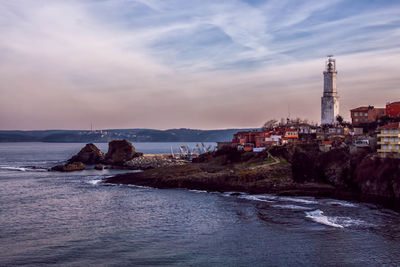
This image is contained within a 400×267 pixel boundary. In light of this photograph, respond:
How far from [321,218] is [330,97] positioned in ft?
169

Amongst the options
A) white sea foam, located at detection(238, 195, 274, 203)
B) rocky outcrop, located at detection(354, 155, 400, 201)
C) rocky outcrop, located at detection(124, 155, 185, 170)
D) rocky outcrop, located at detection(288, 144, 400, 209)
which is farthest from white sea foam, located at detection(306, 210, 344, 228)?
rocky outcrop, located at detection(124, 155, 185, 170)

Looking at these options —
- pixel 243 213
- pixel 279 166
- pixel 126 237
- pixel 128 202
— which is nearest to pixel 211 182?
pixel 279 166

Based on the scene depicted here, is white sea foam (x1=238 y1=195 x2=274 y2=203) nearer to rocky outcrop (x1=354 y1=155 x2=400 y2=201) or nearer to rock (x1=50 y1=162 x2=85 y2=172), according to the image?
rocky outcrop (x1=354 y1=155 x2=400 y2=201)

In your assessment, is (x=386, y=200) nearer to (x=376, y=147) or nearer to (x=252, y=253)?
(x=376, y=147)

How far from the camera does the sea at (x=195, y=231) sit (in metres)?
30.0

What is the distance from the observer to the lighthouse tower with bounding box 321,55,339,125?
284 ft

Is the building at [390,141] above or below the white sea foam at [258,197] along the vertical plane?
above

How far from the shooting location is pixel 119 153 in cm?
12512

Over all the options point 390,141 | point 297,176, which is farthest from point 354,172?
point 297,176

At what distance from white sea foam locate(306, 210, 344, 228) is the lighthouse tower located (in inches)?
1904

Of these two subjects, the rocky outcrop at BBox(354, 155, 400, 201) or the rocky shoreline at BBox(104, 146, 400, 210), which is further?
the rocky shoreline at BBox(104, 146, 400, 210)

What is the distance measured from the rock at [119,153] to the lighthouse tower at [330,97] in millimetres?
60609

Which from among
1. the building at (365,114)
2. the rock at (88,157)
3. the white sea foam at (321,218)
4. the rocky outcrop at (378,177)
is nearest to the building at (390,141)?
the rocky outcrop at (378,177)

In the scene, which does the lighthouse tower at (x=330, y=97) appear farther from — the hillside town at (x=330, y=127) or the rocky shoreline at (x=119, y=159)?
the rocky shoreline at (x=119, y=159)
